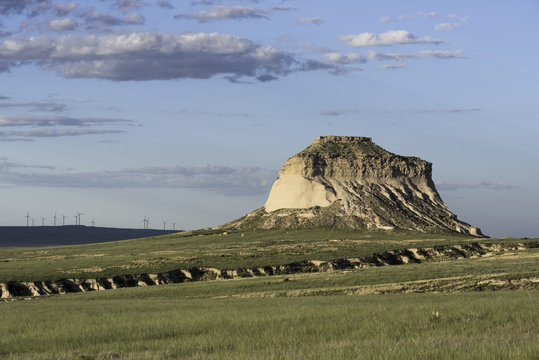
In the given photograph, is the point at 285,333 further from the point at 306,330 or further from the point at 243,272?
the point at 243,272

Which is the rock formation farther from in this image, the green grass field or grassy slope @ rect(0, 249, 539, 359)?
grassy slope @ rect(0, 249, 539, 359)

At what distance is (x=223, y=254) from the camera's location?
89250 millimetres

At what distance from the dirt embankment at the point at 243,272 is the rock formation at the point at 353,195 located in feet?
96.9

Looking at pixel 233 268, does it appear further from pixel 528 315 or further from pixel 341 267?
pixel 528 315

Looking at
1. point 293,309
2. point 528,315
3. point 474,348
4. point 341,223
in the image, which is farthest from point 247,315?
point 341,223

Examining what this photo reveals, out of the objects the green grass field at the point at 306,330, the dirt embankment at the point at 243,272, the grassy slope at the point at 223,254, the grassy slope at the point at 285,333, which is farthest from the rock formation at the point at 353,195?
the grassy slope at the point at 285,333

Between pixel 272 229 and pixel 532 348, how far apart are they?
11826 centimetres

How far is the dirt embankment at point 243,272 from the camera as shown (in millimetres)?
67812

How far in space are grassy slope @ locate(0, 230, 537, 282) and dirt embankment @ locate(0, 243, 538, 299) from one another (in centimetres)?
157

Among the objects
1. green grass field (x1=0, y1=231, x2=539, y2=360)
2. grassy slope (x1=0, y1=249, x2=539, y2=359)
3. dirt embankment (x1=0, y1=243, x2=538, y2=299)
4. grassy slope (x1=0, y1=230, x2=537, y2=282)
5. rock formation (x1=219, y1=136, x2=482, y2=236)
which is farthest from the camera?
rock formation (x1=219, y1=136, x2=482, y2=236)

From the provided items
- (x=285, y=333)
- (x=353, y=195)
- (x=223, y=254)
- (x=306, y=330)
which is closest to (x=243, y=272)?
(x=223, y=254)

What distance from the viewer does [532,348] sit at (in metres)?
14.6

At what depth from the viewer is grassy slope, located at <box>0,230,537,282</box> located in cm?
7606

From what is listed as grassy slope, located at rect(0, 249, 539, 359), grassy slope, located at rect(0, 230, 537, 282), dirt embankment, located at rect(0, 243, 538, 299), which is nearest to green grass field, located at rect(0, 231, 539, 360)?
grassy slope, located at rect(0, 249, 539, 359)
